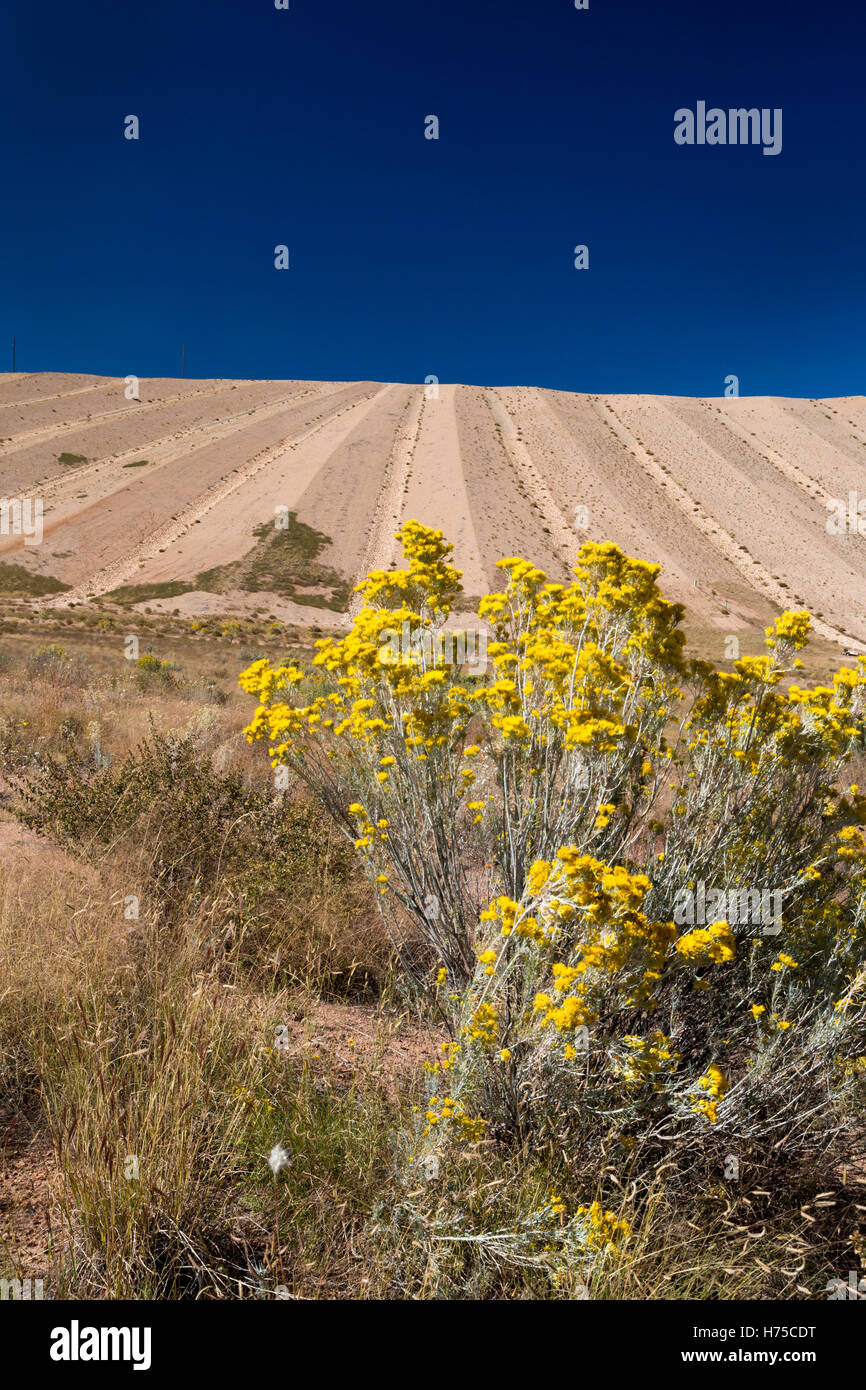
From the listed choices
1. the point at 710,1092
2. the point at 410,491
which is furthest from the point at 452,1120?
the point at 410,491

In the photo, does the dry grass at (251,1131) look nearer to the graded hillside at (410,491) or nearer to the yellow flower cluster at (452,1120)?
the yellow flower cluster at (452,1120)

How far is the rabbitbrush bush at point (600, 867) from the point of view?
209 cm

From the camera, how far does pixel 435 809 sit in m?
2.81

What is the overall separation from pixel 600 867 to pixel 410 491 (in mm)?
47546

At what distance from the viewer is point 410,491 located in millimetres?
47094

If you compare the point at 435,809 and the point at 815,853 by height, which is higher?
the point at 435,809

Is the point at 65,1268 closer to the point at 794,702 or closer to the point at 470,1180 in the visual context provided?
the point at 470,1180

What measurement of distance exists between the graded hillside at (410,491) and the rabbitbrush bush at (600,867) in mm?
31312

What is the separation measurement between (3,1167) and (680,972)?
7.92 feet

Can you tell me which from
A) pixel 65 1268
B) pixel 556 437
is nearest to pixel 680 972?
pixel 65 1268

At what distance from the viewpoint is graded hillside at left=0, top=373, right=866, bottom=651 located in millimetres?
36938

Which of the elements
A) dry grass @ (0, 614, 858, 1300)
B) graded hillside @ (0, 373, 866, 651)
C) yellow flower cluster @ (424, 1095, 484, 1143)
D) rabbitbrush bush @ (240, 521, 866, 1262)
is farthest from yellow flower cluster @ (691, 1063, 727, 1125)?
graded hillside @ (0, 373, 866, 651)

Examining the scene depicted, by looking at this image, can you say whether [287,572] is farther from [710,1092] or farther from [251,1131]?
[710,1092]

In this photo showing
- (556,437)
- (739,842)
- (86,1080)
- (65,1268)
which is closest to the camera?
(65,1268)
